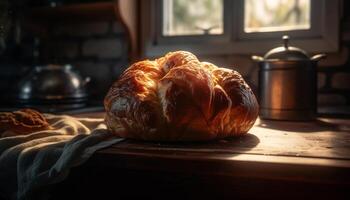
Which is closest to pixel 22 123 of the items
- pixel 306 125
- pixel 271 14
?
pixel 306 125

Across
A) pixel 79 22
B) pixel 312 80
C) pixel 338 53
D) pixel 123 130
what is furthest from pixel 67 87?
pixel 338 53

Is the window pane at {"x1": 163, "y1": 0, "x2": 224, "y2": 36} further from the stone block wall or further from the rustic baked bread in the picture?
the rustic baked bread

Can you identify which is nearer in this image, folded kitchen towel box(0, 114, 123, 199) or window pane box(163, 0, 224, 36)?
folded kitchen towel box(0, 114, 123, 199)

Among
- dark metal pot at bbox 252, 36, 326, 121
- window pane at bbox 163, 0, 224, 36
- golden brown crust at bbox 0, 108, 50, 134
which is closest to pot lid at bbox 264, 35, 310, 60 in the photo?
dark metal pot at bbox 252, 36, 326, 121

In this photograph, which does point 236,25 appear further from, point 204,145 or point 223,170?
point 223,170

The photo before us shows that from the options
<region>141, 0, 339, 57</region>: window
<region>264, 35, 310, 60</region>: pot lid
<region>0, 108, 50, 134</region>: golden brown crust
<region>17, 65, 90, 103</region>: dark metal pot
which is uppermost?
<region>141, 0, 339, 57</region>: window

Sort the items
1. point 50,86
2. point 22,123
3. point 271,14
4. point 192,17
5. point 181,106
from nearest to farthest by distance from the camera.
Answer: point 181,106 → point 22,123 → point 50,86 → point 271,14 → point 192,17

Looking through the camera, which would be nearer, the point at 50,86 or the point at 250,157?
the point at 250,157
